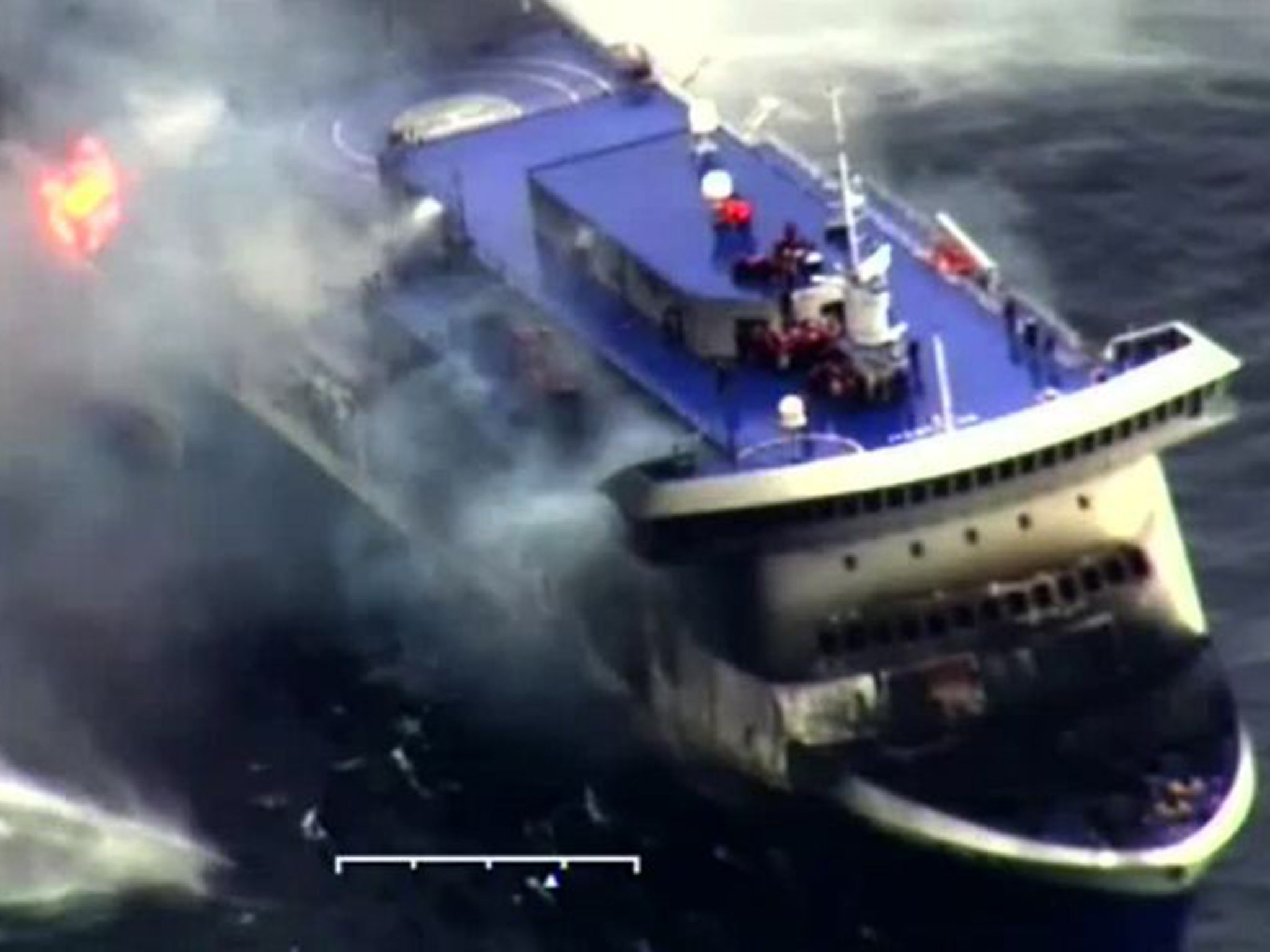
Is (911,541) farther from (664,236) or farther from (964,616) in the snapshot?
(664,236)

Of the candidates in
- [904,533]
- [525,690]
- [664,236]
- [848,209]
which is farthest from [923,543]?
[525,690]

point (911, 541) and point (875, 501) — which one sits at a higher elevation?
point (875, 501)

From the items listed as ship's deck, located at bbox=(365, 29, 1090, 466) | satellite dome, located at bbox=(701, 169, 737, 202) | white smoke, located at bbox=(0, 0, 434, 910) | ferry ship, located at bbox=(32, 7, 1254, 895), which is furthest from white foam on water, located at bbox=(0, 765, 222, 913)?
satellite dome, located at bbox=(701, 169, 737, 202)

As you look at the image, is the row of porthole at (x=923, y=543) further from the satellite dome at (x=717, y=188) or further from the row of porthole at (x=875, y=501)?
the satellite dome at (x=717, y=188)

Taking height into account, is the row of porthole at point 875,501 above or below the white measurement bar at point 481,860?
above

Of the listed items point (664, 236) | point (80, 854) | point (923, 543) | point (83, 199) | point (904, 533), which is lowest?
point (80, 854)

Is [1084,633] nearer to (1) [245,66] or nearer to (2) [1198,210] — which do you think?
(2) [1198,210]

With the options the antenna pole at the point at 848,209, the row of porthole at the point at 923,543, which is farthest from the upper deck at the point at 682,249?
the antenna pole at the point at 848,209
